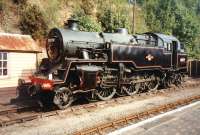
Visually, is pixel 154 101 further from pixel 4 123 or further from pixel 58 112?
pixel 4 123

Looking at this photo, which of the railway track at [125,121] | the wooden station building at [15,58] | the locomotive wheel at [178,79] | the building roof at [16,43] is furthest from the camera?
the locomotive wheel at [178,79]

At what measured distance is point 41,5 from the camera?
20.7 metres

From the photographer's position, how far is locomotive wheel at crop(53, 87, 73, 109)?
Answer: 1270cm

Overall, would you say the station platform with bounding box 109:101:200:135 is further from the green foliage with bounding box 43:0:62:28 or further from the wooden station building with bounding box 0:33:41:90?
the green foliage with bounding box 43:0:62:28

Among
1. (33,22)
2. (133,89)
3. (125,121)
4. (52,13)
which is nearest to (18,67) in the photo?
(33,22)

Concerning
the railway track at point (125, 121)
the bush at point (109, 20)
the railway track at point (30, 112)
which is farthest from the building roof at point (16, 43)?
the bush at point (109, 20)

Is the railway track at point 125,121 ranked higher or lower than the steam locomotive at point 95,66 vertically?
lower

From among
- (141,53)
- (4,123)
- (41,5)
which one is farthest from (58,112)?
(41,5)

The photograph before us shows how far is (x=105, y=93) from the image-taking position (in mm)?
15273

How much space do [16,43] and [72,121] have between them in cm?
580

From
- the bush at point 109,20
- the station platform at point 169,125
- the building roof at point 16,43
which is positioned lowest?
the station platform at point 169,125

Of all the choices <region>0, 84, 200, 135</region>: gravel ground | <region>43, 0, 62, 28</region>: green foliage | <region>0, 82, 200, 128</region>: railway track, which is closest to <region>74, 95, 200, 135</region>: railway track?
<region>0, 82, 200, 128</region>: railway track

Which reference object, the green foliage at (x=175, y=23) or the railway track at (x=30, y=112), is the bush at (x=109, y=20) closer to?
the railway track at (x=30, y=112)

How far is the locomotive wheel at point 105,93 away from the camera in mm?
14708
